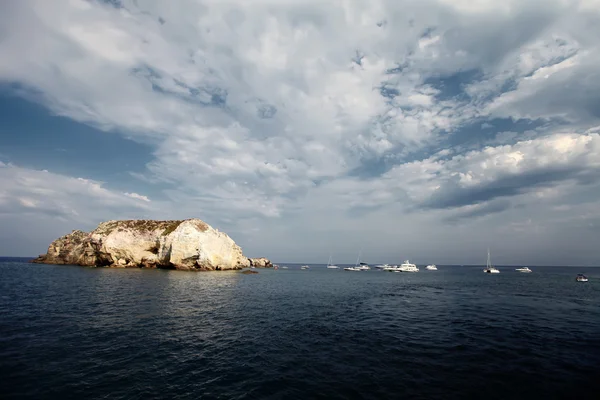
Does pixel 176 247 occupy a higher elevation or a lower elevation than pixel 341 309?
higher

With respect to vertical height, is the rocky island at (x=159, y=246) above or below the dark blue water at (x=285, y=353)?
above

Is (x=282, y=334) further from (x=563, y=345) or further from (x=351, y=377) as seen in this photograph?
(x=563, y=345)

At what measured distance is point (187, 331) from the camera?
2269 cm

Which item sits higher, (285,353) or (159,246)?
(159,246)

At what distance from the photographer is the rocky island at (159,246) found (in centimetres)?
9038

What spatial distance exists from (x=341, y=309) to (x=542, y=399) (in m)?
23.8

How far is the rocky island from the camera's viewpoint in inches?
3558

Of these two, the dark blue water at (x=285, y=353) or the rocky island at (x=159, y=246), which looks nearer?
the dark blue water at (x=285, y=353)

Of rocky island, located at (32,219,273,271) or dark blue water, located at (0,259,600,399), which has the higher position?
rocky island, located at (32,219,273,271)

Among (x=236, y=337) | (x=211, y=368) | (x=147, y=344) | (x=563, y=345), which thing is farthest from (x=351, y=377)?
(x=563, y=345)

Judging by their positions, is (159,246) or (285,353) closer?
(285,353)

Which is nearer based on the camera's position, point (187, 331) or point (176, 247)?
point (187, 331)

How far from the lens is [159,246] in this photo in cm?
9506

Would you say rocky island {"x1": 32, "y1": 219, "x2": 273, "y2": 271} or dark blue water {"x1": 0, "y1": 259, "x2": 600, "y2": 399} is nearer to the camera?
dark blue water {"x1": 0, "y1": 259, "x2": 600, "y2": 399}
